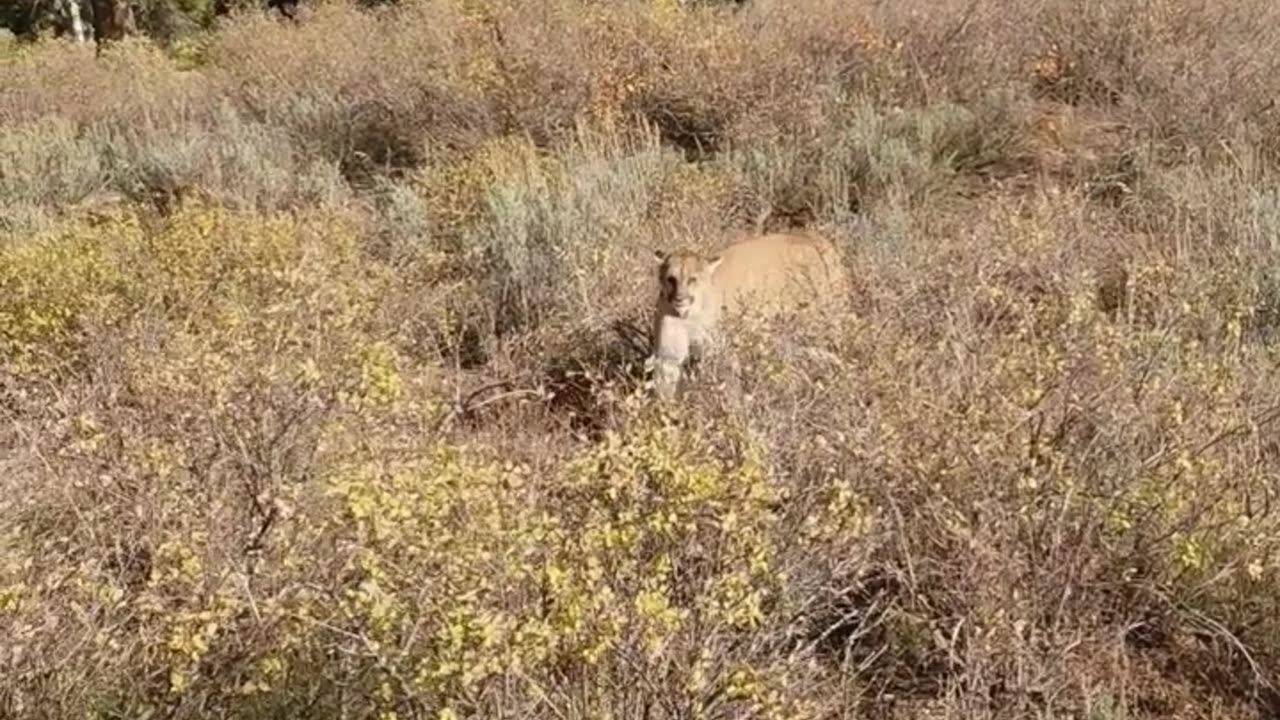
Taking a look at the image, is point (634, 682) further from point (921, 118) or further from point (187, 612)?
point (921, 118)

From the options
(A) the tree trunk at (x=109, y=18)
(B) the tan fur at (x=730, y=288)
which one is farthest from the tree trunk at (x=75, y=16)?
(B) the tan fur at (x=730, y=288)

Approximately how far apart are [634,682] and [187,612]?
0.91m

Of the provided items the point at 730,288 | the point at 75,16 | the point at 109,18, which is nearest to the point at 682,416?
the point at 730,288

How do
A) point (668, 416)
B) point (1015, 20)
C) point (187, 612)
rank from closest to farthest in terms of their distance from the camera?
point (187, 612)
point (668, 416)
point (1015, 20)

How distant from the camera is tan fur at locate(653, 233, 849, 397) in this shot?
4.69 m

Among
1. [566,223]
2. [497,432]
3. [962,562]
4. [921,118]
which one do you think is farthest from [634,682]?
[921,118]

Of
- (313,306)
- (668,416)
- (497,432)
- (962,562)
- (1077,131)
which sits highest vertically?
(668,416)

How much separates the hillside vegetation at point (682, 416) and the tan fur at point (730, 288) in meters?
0.25

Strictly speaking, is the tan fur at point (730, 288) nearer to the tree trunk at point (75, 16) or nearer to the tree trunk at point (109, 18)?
the tree trunk at point (109, 18)

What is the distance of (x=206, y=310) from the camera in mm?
5059

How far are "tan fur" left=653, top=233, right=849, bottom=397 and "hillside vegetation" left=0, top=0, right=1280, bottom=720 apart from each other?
0.81ft

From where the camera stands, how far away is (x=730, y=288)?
5145mm

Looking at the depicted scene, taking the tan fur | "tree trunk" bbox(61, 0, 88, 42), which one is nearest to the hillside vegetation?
the tan fur

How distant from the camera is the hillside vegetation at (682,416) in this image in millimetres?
2293
